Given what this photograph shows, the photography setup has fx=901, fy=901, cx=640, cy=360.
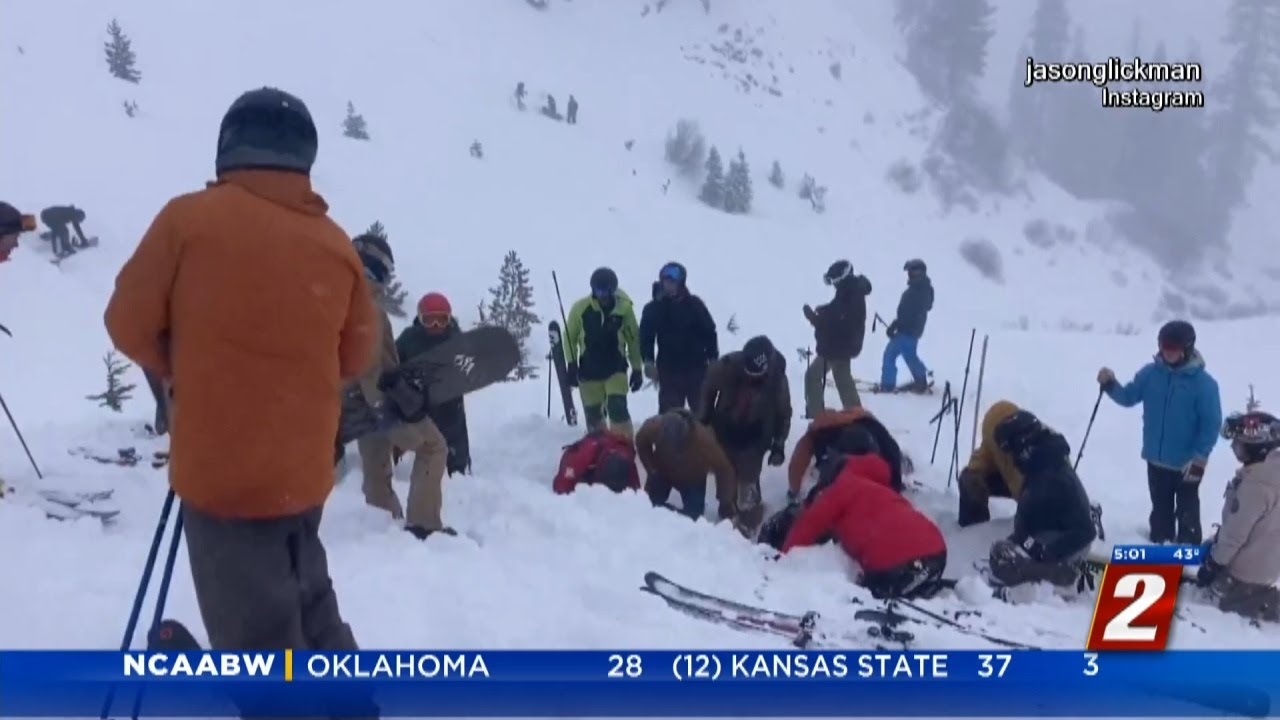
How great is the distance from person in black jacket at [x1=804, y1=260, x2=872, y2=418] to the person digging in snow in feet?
12.6

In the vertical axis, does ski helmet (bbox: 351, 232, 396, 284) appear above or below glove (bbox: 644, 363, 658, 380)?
above

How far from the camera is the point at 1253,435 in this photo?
488 centimetres

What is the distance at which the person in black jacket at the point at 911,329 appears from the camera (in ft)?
33.7

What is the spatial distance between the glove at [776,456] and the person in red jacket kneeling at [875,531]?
4.27 feet

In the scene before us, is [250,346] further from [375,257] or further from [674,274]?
[674,274]

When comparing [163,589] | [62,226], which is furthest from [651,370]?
[62,226]

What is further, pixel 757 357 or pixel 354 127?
pixel 354 127

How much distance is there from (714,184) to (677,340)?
23626 mm

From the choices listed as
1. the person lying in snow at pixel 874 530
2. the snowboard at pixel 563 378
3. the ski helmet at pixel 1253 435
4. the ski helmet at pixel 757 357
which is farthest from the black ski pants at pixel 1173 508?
the snowboard at pixel 563 378

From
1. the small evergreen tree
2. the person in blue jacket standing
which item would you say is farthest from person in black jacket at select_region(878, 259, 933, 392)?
the small evergreen tree

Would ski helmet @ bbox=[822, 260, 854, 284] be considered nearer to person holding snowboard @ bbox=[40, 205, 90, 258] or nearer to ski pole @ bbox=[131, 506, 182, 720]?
ski pole @ bbox=[131, 506, 182, 720]

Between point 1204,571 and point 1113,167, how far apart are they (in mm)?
53617

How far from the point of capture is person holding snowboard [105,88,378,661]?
220cm

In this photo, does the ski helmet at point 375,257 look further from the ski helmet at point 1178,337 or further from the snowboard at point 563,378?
the ski helmet at point 1178,337
